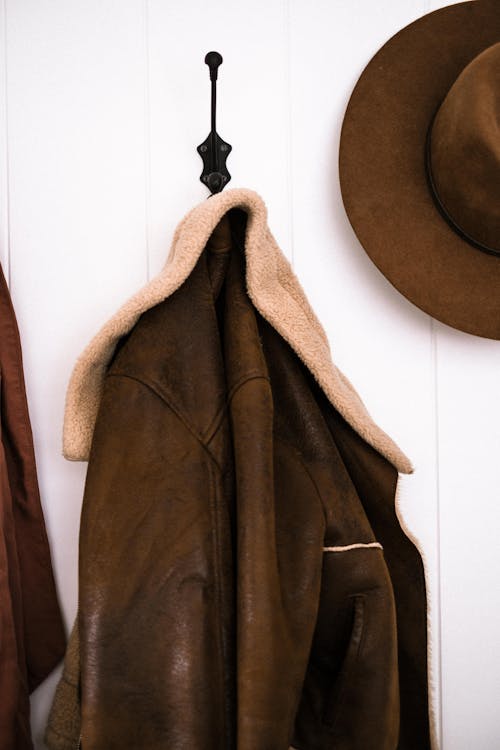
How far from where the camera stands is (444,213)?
37.1 inches

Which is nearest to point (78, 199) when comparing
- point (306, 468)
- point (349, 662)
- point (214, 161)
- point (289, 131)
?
point (214, 161)

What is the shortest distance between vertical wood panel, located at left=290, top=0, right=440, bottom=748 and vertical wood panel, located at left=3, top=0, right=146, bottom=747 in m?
0.29

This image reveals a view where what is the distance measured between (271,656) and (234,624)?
7 centimetres

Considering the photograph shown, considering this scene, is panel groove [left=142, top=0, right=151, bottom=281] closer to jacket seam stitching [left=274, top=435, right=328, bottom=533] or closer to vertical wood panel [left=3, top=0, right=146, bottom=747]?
vertical wood panel [left=3, top=0, right=146, bottom=747]

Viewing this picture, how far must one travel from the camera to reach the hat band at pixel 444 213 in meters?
0.94

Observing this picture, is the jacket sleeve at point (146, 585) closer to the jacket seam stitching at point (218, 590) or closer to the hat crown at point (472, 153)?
the jacket seam stitching at point (218, 590)

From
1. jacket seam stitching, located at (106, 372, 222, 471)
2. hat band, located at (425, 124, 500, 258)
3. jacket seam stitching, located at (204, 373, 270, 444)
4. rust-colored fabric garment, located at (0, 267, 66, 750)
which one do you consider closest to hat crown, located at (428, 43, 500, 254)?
hat band, located at (425, 124, 500, 258)

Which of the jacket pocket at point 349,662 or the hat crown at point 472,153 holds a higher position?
the hat crown at point 472,153

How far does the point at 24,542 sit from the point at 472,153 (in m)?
0.95

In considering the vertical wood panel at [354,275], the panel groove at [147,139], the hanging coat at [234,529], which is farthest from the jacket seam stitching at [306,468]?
the panel groove at [147,139]

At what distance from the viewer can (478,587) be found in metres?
1.04

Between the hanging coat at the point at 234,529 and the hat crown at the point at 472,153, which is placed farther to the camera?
the hat crown at the point at 472,153

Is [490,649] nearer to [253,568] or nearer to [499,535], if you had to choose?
[499,535]

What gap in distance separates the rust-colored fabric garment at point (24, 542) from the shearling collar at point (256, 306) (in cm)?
18
